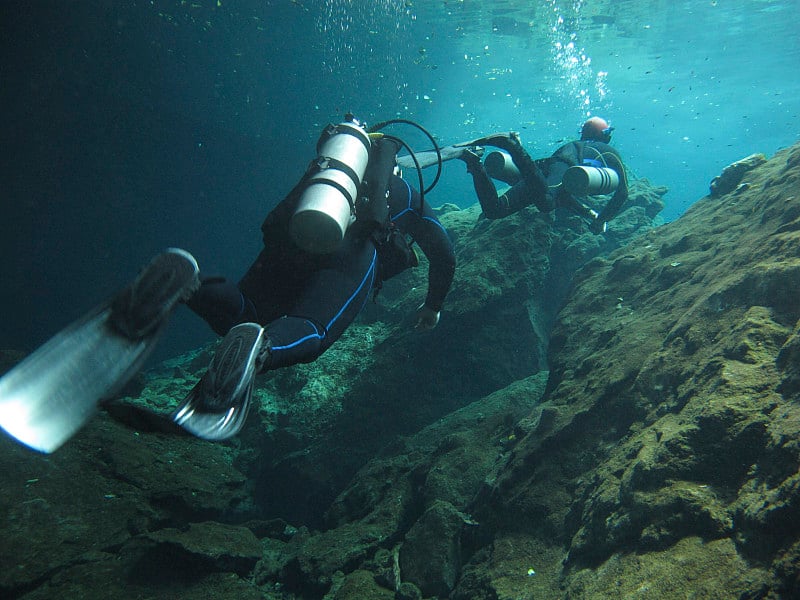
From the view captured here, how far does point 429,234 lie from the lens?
3424 millimetres

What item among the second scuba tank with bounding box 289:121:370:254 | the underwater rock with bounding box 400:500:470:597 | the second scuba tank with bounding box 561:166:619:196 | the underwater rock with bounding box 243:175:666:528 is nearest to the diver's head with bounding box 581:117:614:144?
the second scuba tank with bounding box 561:166:619:196

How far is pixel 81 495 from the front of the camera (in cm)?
445

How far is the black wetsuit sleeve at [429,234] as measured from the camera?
3287 mm

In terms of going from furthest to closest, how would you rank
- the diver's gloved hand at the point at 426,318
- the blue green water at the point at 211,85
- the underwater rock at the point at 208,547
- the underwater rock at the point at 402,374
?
the blue green water at the point at 211,85
the underwater rock at the point at 402,374
the underwater rock at the point at 208,547
the diver's gloved hand at the point at 426,318

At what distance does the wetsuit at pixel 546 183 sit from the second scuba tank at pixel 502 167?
97 millimetres

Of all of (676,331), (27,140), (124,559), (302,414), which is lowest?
(124,559)

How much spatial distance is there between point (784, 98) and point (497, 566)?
5986cm

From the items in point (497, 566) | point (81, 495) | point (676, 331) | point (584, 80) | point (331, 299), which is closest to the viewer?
point (331, 299)

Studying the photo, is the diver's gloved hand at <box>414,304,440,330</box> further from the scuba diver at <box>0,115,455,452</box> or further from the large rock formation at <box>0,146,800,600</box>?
the large rock formation at <box>0,146,800,600</box>

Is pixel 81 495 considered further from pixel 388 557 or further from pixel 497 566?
pixel 497 566

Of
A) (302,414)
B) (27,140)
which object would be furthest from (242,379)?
(27,140)

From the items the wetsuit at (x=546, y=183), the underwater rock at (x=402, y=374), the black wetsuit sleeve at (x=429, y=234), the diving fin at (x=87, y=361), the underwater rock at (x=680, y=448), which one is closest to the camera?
the diving fin at (x=87, y=361)

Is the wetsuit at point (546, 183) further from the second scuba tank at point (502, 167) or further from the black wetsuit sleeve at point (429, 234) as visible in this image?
the black wetsuit sleeve at point (429, 234)

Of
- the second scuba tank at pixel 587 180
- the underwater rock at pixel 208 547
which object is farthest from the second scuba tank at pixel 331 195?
the second scuba tank at pixel 587 180
